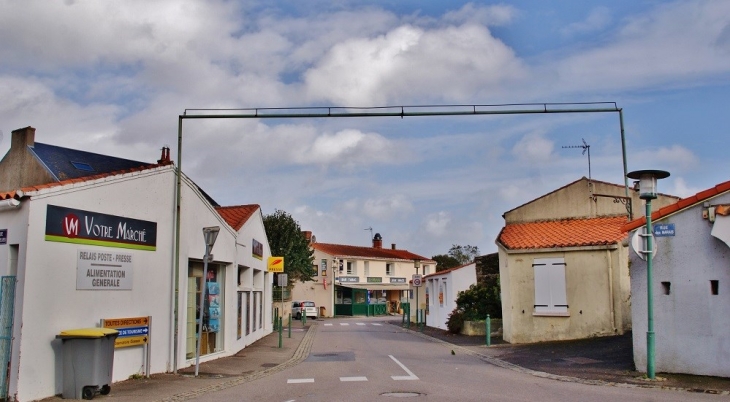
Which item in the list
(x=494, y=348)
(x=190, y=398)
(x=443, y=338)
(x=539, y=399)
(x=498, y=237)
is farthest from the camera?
(x=443, y=338)

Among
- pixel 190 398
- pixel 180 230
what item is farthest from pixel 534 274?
pixel 190 398

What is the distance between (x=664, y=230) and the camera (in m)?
14.2

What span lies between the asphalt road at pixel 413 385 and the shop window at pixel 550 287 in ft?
16.8

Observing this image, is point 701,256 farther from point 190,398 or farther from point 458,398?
point 190,398

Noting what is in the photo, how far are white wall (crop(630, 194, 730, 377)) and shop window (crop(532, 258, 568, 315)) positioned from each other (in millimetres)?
8779

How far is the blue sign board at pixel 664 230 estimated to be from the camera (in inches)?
558

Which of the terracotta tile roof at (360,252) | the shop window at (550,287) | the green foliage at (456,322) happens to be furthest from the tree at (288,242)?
the shop window at (550,287)

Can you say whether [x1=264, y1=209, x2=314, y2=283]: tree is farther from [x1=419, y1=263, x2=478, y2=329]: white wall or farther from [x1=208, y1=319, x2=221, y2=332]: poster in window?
[x1=208, y1=319, x2=221, y2=332]: poster in window

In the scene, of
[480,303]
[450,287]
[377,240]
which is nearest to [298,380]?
[480,303]

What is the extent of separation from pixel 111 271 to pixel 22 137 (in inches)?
489

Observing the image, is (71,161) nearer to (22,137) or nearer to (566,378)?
(22,137)

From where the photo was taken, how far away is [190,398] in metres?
12.4

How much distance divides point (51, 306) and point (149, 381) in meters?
3.27

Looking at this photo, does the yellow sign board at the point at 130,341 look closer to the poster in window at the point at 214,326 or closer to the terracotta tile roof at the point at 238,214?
the poster in window at the point at 214,326
